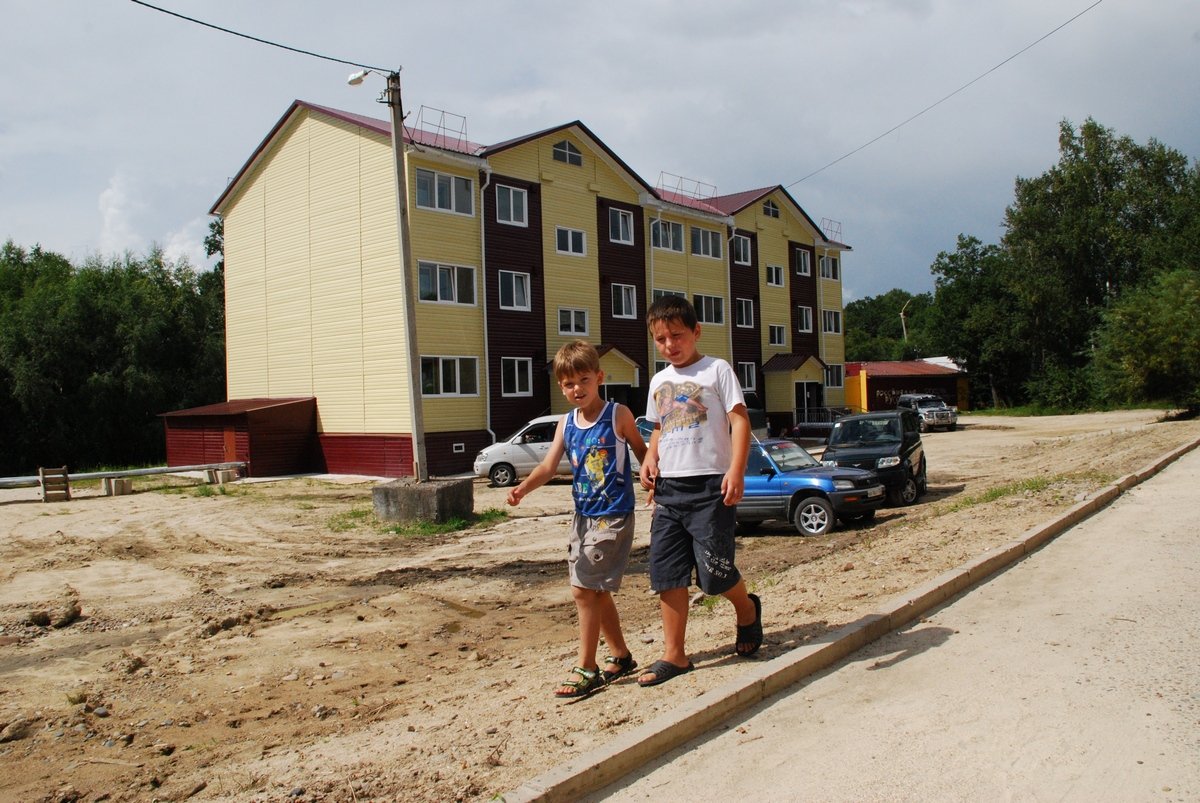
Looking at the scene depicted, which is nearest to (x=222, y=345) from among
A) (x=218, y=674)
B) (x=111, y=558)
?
(x=111, y=558)

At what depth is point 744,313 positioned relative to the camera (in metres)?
41.2

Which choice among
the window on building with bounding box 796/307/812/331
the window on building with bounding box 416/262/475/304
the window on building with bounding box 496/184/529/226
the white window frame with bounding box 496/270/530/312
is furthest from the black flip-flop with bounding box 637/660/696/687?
the window on building with bounding box 796/307/812/331

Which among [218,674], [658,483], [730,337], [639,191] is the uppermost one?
[639,191]

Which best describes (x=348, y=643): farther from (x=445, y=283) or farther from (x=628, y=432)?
(x=445, y=283)

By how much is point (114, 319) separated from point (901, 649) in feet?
137

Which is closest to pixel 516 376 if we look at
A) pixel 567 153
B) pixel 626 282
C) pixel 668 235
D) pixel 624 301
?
pixel 624 301

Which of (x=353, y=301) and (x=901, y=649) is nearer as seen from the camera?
(x=901, y=649)

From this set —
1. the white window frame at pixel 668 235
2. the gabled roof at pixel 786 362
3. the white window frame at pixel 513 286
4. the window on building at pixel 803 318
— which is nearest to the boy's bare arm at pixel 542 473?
the white window frame at pixel 513 286

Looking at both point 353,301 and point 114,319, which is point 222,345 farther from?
point 353,301

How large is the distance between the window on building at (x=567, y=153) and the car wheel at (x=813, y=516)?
21.9 metres

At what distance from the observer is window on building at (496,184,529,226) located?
28906 millimetres

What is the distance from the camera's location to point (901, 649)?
5.43 m

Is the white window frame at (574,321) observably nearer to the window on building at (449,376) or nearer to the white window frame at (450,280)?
the white window frame at (450,280)

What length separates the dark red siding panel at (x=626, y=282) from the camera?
108 ft
